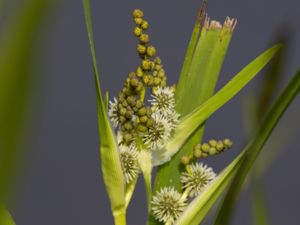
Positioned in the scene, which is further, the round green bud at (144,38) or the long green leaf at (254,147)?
the round green bud at (144,38)

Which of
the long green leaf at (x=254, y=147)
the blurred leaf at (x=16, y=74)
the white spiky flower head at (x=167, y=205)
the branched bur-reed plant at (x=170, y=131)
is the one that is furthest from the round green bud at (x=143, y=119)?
the blurred leaf at (x=16, y=74)

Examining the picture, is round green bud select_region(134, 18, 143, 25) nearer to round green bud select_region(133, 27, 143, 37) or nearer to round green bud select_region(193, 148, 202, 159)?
round green bud select_region(133, 27, 143, 37)

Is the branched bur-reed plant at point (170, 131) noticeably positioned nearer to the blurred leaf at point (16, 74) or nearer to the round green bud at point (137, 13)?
the round green bud at point (137, 13)

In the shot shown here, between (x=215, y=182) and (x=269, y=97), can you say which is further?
(x=215, y=182)

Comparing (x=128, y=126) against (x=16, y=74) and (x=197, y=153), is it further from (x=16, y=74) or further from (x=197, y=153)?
(x=16, y=74)

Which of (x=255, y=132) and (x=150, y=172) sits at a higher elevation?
(x=255, y=132)

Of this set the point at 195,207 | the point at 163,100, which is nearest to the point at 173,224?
the point at 195,207

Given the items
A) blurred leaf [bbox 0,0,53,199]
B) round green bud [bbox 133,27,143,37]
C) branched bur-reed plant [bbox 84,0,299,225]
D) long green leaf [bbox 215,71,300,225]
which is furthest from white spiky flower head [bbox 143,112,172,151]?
blurred leaf [bbox 0,0,53,199]

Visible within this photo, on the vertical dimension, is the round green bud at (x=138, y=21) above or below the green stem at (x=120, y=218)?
above

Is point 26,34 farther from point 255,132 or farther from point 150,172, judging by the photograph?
point 150,172
